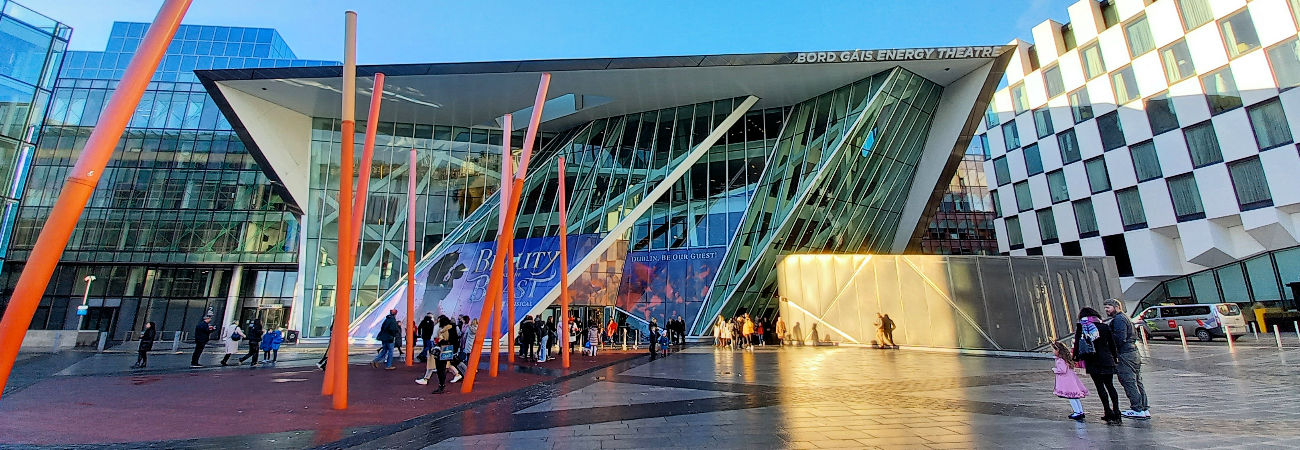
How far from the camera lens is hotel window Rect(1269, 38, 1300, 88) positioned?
26016 mm

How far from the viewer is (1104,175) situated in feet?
112

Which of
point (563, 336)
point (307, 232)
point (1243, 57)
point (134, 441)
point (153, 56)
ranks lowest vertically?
point (134, 441)

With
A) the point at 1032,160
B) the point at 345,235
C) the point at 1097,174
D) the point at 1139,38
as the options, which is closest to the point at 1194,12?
the point at 1139,38

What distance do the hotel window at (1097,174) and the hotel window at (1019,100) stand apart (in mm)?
6107

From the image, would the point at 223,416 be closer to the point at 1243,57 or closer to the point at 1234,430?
the point at 1234,430

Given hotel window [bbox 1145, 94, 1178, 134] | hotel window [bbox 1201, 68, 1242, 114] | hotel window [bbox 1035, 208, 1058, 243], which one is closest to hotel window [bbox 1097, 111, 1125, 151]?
hotel window [bbox 1145, 94, 1178, 134]

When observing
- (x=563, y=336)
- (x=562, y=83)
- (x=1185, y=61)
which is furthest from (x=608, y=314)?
(x=1185, y=61)

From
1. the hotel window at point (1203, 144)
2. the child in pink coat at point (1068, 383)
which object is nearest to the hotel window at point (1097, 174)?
the hotel window at point (1203, 144)

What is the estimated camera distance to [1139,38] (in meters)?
32.1

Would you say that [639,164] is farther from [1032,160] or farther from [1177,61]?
[1177,61]

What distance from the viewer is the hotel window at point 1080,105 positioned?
3484 cm

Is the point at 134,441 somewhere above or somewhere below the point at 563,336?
below

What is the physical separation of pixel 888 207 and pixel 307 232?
94.6 feet

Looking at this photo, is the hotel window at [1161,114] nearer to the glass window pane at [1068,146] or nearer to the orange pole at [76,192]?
the glass window pane at [1068,146]
